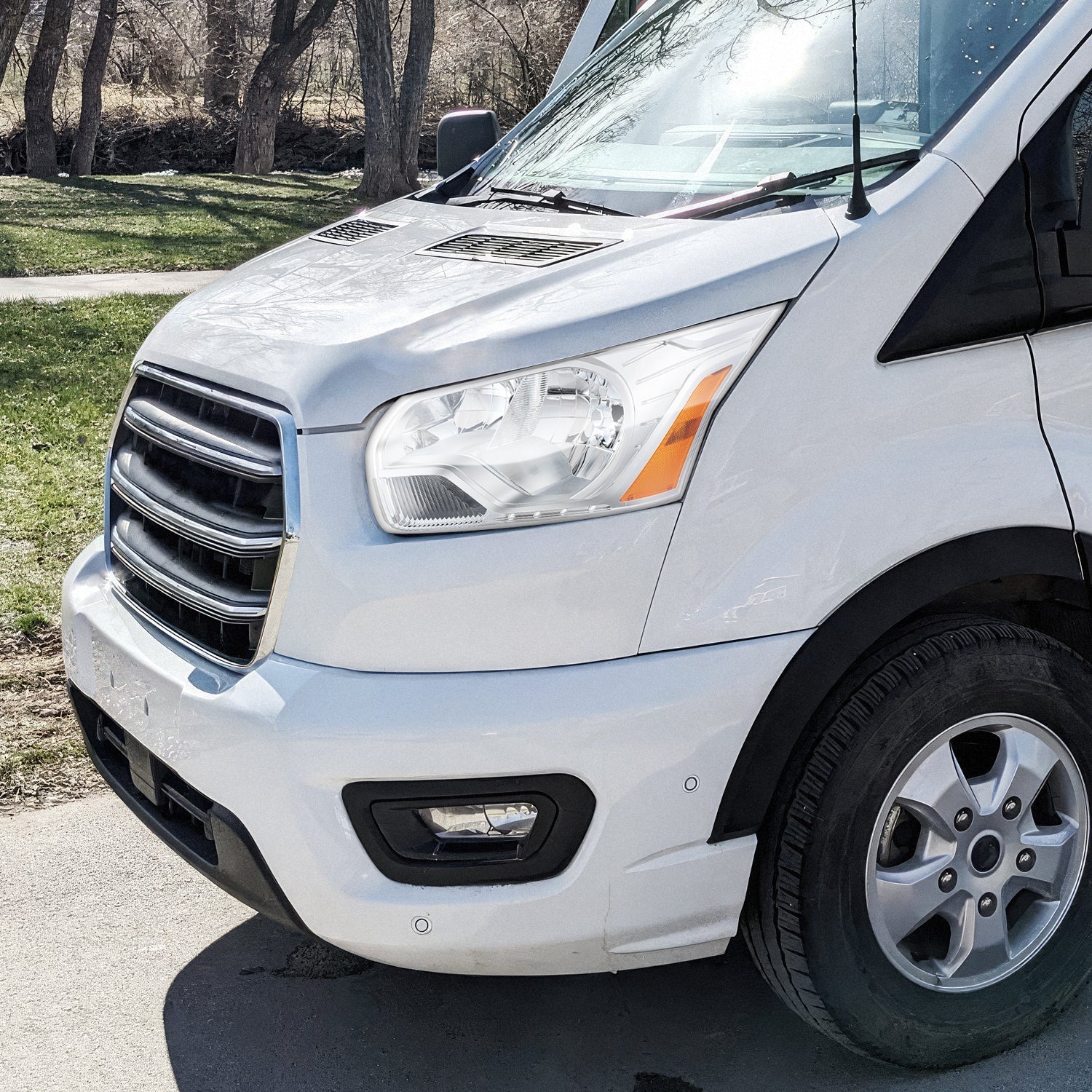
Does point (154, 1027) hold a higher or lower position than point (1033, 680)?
lower

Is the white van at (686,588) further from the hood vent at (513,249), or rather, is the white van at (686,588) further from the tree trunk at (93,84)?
the tree trunk at (93,84)

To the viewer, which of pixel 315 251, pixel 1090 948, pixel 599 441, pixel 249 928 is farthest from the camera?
pixel 249 928

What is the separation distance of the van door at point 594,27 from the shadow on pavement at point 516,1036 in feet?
9.19

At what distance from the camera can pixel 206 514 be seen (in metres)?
2.33

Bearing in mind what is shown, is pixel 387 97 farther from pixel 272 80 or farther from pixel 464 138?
pixel 464 138

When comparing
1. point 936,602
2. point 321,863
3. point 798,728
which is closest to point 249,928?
point 321,863

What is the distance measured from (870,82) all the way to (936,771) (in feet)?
4.60

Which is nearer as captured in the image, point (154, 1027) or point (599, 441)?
point (599, 441)

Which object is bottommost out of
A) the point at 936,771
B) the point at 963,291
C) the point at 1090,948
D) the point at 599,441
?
the point at 1090,948

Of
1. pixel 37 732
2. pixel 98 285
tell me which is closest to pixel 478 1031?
pixel 37 732

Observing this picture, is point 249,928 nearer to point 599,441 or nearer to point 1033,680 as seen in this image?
point 599,441

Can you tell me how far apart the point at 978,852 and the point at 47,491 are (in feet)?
16.4

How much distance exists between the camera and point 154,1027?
2699 millimetres

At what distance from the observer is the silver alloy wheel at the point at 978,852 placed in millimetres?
2293
